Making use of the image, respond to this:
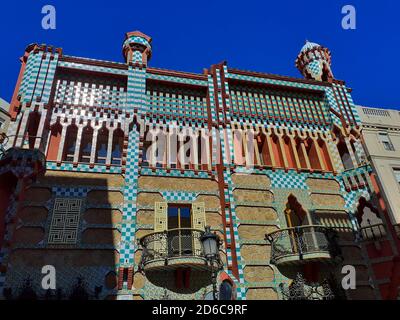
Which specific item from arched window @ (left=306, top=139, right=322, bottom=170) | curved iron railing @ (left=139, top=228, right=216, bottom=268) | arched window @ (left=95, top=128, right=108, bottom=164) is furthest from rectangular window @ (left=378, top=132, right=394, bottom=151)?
arched window @ (left=95, top=128, right=108, bottom=164)

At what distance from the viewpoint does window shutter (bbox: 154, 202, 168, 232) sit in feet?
37.6

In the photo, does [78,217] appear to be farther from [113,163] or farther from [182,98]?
[182,98]

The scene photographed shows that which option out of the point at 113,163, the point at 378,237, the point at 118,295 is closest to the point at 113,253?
the point at 118,295

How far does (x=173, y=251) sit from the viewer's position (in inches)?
416

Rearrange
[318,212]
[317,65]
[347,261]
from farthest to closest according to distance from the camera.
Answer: [317,65] → [318,212] → [347,261]

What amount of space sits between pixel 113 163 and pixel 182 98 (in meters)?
4.19

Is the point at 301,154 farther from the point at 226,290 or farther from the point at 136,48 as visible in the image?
the point at 136,48

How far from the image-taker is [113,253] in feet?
35.4

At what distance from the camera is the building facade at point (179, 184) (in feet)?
34.9

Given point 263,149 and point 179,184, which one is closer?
point 179,184

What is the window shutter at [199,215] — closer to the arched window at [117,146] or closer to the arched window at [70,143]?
the arched window at [117,146]

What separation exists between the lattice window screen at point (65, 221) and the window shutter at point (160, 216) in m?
2.49

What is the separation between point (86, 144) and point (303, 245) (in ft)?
29.0

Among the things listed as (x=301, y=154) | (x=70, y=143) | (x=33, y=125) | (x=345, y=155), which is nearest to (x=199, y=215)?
(x=301, y=154)
